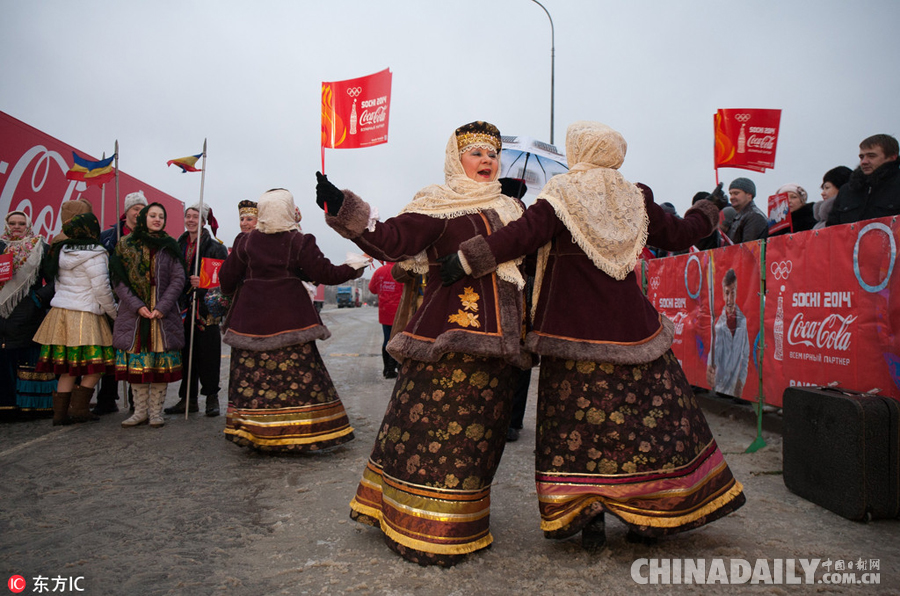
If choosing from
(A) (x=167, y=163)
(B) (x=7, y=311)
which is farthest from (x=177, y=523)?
(A) (x=167, y=163)

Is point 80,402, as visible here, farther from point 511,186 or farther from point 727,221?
point 727,221

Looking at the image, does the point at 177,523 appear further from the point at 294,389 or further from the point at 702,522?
the point at 702,522

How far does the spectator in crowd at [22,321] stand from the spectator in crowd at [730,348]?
21.2 ft

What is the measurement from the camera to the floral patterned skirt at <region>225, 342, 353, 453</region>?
4.14 metres

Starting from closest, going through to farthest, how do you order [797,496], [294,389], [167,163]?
[797,496] → [294,389] → [167,163]

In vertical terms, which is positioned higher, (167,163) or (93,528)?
(167,163)

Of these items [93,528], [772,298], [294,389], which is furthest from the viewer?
[772,298]

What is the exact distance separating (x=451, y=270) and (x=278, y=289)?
2.25 m

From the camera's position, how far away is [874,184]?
177 inches

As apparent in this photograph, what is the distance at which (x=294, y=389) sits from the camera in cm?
421

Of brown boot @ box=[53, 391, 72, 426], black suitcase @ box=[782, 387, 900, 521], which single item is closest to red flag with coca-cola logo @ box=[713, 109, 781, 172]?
black suitcase @ box=[782, 387, 900, 521]

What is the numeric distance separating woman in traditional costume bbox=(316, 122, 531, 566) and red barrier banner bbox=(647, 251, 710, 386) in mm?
3519

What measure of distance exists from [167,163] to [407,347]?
4714mm

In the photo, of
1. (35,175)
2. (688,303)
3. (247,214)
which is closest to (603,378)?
(688,303)
